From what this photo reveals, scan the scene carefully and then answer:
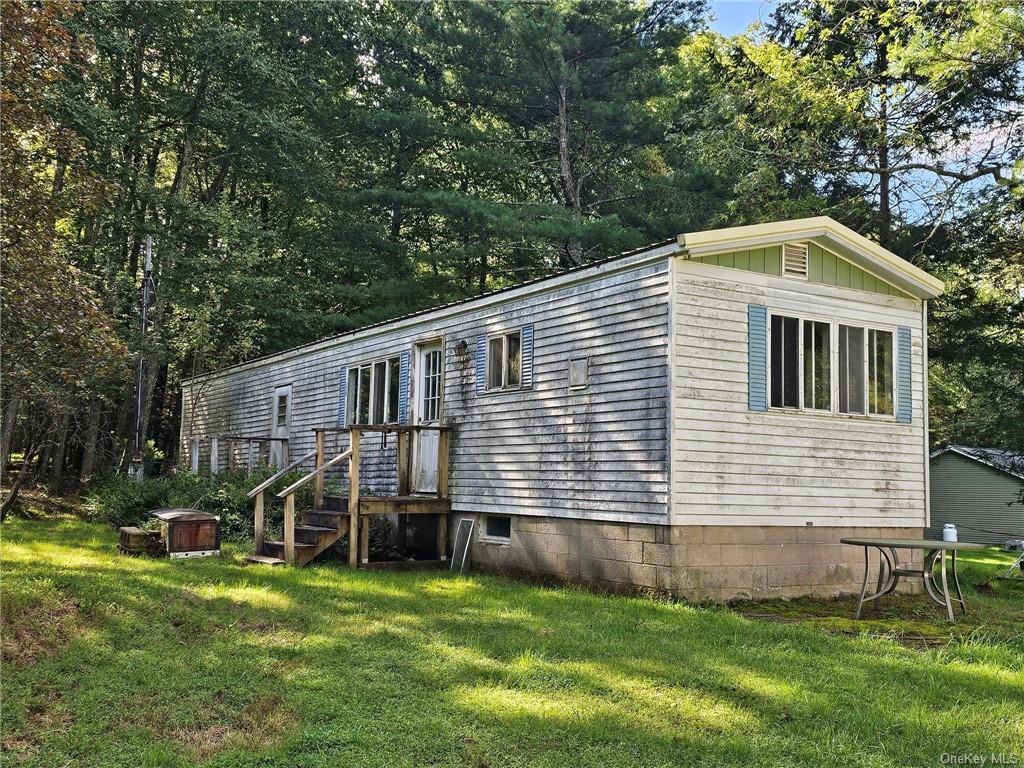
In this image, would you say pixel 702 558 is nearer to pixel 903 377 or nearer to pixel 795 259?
pixel 795 259

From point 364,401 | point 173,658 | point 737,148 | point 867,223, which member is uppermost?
point 737,148

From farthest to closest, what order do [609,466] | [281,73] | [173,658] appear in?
[281,73]
[609,466]
[173,658]

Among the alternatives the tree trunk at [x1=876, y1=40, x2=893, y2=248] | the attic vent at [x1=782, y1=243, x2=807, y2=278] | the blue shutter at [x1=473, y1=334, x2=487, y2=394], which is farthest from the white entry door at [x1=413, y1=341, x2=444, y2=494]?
the tree trunk at [x1=876, y1=40, x2=893, y2=248]

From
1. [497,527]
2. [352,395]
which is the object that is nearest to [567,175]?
[352,395]

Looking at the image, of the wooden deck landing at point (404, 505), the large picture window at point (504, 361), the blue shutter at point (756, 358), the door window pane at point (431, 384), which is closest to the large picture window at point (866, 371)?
the blue shutter at point (756, 358)

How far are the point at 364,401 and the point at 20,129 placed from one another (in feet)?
22.3

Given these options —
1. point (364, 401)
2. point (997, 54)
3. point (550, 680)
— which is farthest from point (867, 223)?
point (550, 680)

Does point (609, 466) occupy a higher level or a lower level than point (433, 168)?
lower

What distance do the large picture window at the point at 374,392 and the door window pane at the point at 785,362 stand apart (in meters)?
6.11

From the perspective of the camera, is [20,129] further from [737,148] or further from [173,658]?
[737,148]

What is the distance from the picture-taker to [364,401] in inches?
563

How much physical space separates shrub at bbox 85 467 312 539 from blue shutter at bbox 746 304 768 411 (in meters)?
7.43

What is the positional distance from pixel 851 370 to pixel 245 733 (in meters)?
7.87

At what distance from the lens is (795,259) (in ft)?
32.5
